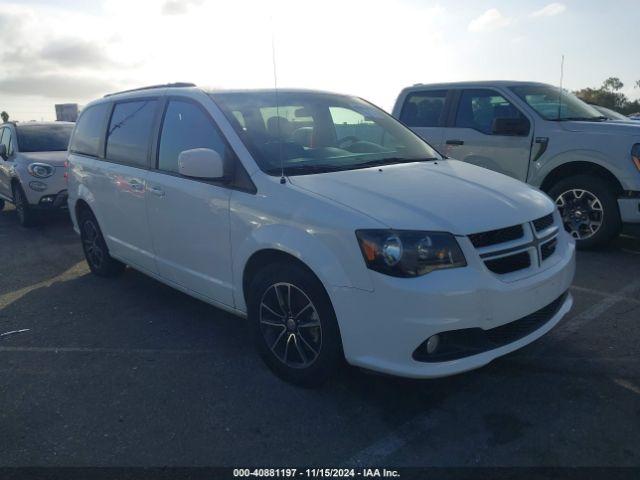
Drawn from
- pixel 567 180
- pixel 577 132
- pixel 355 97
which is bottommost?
pixel 567 180

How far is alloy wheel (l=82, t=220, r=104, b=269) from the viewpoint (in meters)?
5.45

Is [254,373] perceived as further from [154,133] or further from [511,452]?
[154,133]

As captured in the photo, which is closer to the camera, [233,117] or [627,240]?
[233,117]

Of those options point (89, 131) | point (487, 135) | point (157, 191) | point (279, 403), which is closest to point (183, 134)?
point (157, 191)

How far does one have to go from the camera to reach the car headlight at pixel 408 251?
8.43 ft

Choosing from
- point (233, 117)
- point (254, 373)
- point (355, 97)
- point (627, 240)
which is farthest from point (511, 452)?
point (627, 240)

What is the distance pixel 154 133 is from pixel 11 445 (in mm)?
2432

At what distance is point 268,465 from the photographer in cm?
252

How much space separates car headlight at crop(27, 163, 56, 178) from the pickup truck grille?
7.71 m

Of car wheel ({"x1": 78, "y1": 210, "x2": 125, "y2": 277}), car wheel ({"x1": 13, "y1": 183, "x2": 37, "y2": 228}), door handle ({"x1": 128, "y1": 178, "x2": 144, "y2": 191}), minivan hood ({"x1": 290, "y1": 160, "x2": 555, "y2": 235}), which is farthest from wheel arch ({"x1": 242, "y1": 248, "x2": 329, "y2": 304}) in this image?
car wheel ({"x1": 13, "y1": 183, "x2": 37, "y2": 228})

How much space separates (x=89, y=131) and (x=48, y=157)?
373 cm

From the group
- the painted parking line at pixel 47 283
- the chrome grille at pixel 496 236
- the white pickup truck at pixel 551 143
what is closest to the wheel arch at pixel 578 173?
the white pickup truck at pixel 551 143

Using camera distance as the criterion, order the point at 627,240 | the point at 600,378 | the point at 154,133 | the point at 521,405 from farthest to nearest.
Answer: the point at 627,240 → the point at 154,133 → the point at 600,378 → the point at 521,405

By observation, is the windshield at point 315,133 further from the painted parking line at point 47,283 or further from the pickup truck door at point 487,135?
the painted parking line at point 47,283
